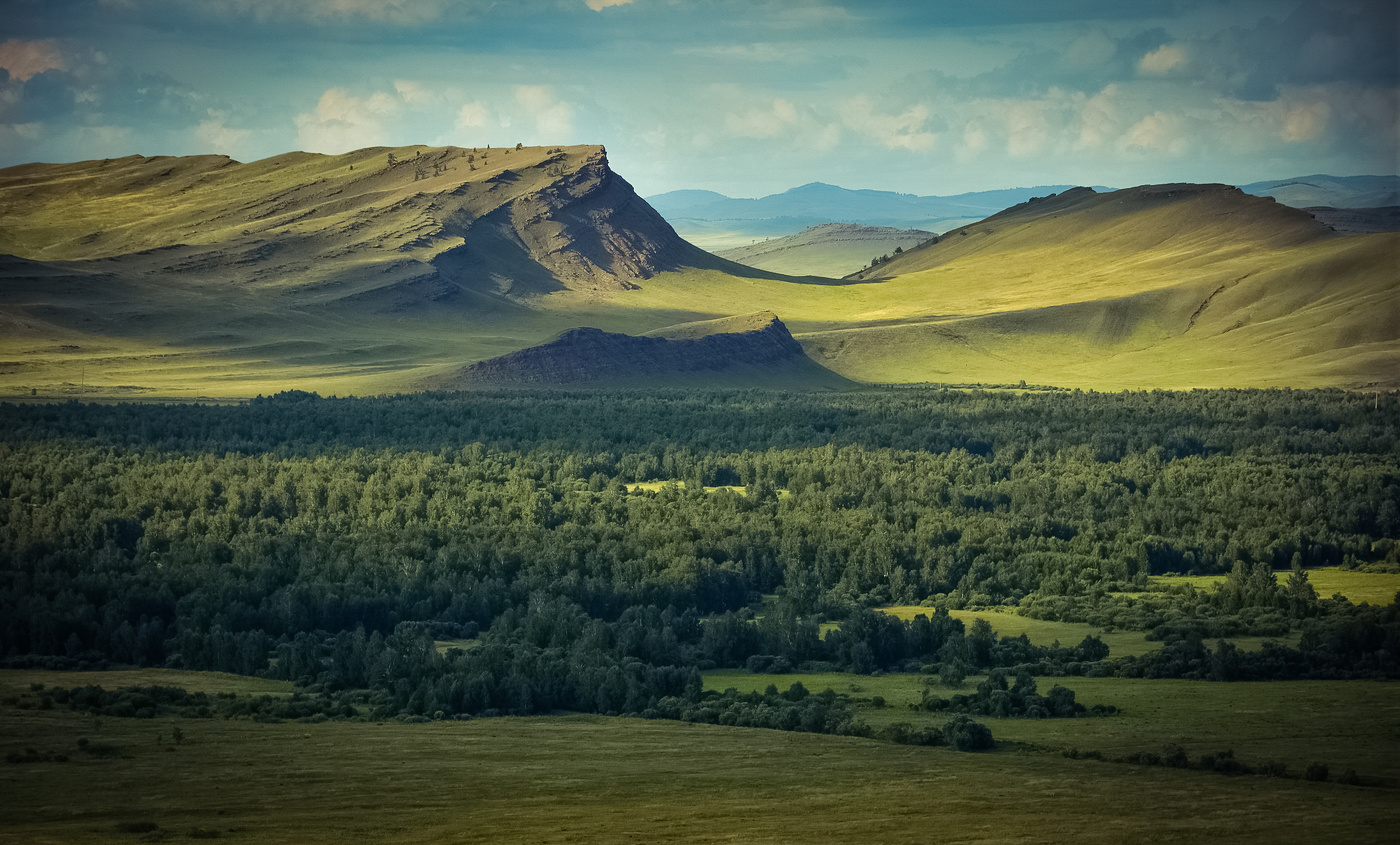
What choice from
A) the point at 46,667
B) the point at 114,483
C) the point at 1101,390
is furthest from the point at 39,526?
the point at 1101,390

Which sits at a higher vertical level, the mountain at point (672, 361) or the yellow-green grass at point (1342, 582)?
the mountain at point (672, 361)

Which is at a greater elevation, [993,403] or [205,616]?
[993,403]

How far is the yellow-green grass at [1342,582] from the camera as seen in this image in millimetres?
57641

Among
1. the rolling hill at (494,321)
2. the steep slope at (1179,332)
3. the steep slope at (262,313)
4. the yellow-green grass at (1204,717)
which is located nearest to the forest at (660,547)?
the yellow-green grass at (1204,717)

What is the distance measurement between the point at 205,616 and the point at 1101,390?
4264 inches

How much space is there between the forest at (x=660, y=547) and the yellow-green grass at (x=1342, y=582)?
1209 mm

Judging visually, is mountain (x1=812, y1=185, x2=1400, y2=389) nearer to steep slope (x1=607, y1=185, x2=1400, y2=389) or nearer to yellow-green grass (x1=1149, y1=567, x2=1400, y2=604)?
steep slope (x1=607, y1=185, x2=1400, y2=389)

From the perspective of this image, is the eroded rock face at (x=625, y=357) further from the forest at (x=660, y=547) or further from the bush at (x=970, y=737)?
the bush at (x=970, y=737)

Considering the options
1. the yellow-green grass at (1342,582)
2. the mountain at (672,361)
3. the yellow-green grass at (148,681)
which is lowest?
the yellow-green grass at (148,681)

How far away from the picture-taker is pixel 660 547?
62656 mm

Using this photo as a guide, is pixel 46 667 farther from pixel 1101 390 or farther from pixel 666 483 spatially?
pixel 1101 390

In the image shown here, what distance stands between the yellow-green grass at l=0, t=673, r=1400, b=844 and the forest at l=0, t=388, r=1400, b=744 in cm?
385

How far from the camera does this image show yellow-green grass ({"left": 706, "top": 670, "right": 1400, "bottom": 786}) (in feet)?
114

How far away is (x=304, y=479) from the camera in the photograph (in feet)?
247
